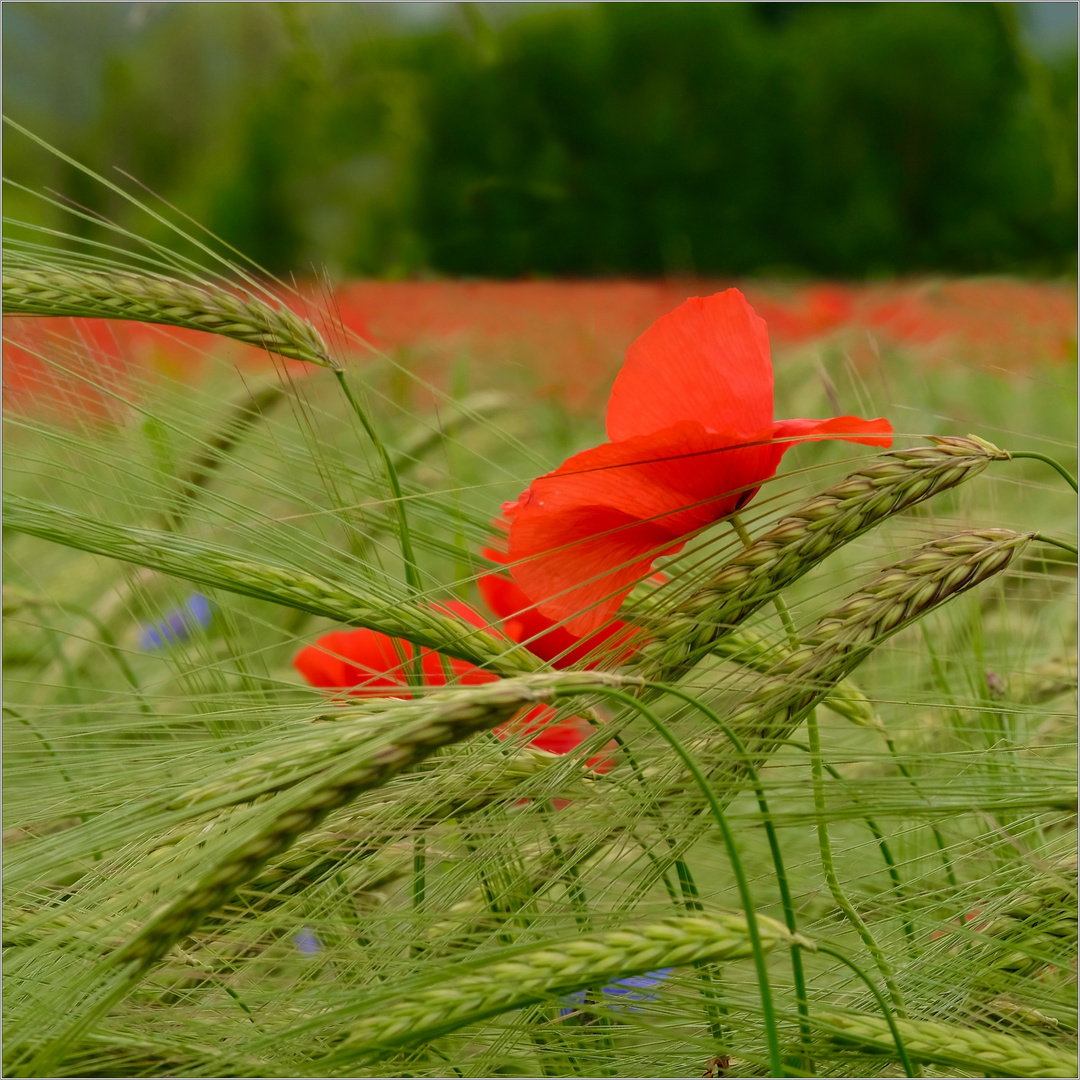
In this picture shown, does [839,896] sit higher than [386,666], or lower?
lower

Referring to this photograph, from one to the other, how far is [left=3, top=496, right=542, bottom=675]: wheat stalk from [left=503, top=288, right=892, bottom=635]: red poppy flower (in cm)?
3

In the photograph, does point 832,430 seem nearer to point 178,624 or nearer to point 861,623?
point 861,623

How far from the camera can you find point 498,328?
8.95 feet

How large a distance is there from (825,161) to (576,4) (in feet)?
4.09

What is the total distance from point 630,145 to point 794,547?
4192 millimetres

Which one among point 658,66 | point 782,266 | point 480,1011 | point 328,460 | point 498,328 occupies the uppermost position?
point 658,66

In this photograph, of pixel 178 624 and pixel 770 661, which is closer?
pixel 770 661

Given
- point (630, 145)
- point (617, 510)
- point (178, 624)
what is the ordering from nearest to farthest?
1. point (617, 510)
2. point (178, 624)
3. point (630, 145)

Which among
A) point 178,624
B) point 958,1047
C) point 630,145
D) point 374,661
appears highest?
point 630,145

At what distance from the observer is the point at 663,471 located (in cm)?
39

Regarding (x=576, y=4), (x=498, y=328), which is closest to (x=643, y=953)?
(x=498, y=328)

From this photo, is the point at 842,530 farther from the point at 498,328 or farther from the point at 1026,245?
the point at 1026,245

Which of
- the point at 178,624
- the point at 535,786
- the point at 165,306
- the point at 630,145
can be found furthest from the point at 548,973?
the point at 630,145

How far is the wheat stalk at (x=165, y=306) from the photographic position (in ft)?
1.53
